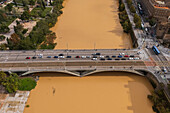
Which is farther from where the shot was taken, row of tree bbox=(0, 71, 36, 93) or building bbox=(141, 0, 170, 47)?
building bbox=(141, 0, 170, 47)

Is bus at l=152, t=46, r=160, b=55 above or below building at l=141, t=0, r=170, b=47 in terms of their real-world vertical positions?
below

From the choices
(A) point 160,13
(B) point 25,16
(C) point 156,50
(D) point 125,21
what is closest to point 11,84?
(B) point 25,16

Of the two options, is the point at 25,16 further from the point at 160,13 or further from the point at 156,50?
the point at 160,13

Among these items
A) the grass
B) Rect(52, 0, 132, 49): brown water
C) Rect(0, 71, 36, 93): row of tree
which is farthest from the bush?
the grass

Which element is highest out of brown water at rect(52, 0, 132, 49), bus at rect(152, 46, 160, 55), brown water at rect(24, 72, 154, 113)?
brown water at rect(52, 0, 132, 49)

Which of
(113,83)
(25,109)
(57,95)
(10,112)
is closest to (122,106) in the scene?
(113,83)

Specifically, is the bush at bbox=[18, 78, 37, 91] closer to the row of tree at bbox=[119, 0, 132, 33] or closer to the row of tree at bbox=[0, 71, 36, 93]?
the row of tree at bbox=[0, 71, 36, 93]

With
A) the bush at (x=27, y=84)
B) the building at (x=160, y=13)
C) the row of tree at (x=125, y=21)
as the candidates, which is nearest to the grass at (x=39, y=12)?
the row of tree at (x=125, y=21)
